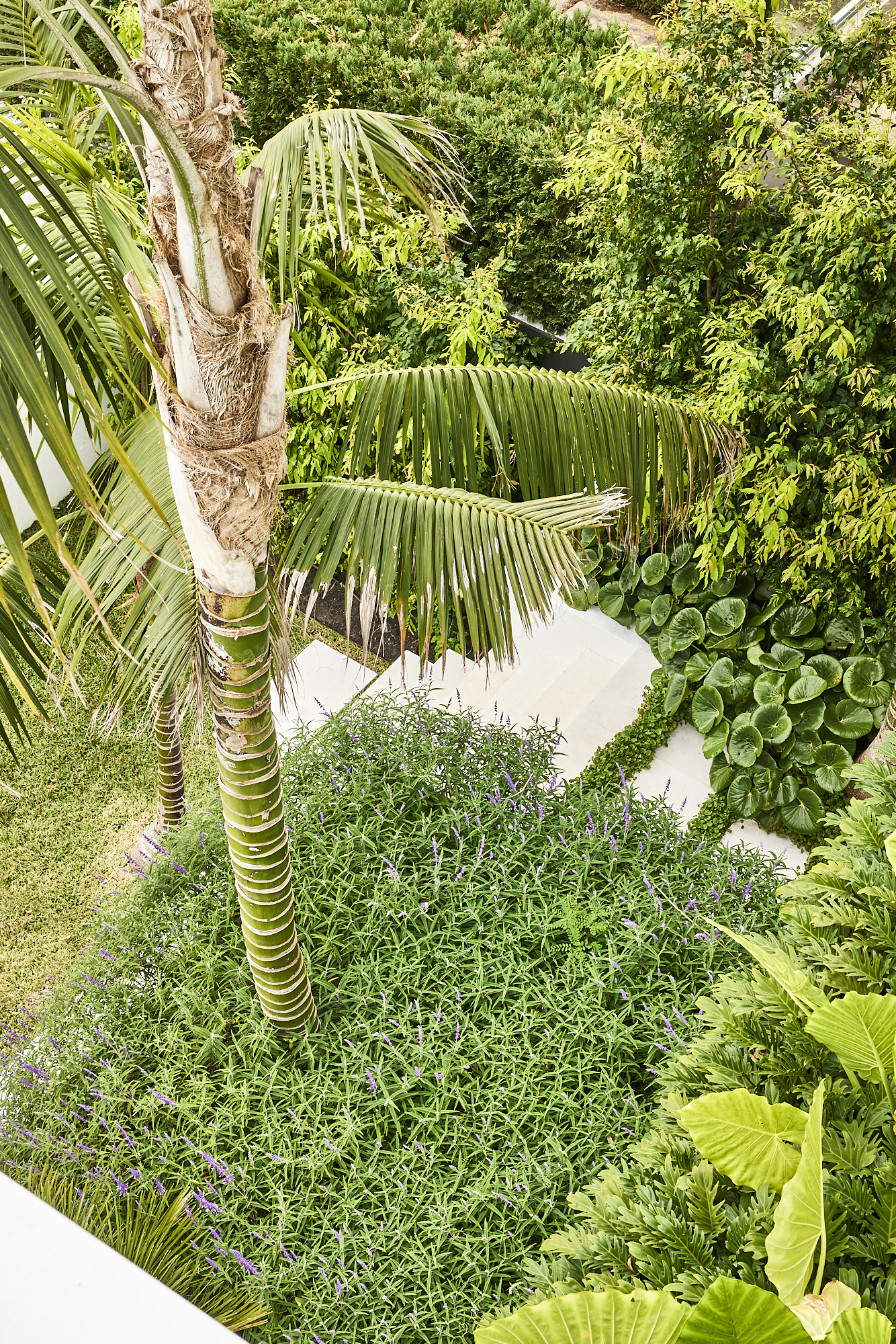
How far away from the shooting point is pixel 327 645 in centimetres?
645

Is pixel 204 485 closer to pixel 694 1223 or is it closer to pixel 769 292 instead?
pixel 694 1223

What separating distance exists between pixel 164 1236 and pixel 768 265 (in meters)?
5.06

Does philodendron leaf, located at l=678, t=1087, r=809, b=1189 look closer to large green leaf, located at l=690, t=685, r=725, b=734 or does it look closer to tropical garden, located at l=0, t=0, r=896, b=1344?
tropical garden, located at l=0, t=0, r=896, b=1344

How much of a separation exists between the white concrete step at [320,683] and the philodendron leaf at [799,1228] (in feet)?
15.1

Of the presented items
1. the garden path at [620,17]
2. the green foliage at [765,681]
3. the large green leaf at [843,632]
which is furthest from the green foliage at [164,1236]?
the garden path at [620,17]

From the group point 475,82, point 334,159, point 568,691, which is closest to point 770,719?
point 568,691

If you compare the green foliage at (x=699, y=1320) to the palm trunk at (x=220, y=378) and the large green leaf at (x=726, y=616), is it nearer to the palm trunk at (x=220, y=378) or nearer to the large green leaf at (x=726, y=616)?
the palm trunk at (x=220, y=378)

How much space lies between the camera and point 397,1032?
3568 millimetres

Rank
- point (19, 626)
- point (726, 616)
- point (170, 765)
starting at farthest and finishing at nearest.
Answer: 1. point (726, 616)
2. point (170, 765)
3. point (19, 626)

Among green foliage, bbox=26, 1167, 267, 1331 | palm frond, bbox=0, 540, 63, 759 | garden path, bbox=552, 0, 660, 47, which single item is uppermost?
garden path, bbox=552, 0, 660, 47

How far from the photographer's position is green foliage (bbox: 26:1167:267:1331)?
9.82 ft

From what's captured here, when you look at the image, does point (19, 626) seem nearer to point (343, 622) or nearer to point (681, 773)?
point (343, 622)

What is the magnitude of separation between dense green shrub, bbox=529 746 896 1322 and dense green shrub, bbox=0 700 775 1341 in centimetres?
50

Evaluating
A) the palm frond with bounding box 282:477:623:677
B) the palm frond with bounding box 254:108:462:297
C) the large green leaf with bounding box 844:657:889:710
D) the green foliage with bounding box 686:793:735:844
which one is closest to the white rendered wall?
the palm frond with bounding box 282:477:623:677
